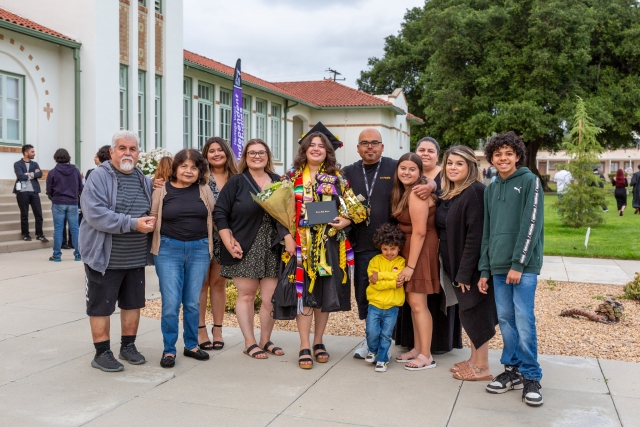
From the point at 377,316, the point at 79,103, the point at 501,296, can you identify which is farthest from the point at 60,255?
the point at 501,296

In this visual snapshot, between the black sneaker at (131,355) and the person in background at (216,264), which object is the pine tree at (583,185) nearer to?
the person in background at (216,264)

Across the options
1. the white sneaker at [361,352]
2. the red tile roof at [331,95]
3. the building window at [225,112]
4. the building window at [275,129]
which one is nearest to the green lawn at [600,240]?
the white sneaker at [361,352]

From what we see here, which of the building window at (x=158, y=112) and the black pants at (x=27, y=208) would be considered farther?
the building window at (x=158, y=112)

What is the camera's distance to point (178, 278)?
528cm

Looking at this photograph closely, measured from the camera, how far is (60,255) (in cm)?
1120

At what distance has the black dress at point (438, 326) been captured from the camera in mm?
5645

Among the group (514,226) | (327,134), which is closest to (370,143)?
(327,134)

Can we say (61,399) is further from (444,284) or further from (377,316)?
(444,284)

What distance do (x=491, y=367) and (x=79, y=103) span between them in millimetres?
13861

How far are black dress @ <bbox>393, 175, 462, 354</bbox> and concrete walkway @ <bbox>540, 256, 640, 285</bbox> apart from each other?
527cm

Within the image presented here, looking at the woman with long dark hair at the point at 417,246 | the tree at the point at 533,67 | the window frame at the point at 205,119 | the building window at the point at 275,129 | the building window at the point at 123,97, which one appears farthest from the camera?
the tree at the point at 533,67

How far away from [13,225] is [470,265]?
11.3 metres

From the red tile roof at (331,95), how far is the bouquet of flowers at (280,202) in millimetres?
31459

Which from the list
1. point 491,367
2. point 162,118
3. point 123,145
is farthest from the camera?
point 162,118
